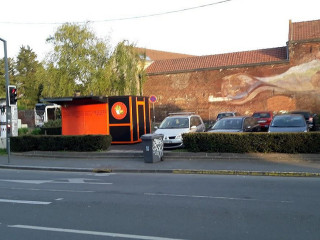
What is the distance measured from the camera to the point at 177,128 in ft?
64.0

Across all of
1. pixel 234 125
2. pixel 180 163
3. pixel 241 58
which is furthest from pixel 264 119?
pixel 180 163

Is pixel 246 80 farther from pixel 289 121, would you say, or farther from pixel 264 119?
pixel 289 121

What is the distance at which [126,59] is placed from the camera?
35656 millimetres

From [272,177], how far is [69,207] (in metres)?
6.94

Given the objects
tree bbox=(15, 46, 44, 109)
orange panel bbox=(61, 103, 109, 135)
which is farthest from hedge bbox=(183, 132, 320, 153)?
tree bbox=(15, 46, 44, 109)

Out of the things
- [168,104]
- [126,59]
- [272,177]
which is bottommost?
[272,177]

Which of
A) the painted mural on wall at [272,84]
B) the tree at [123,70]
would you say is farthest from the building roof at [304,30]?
the tree at [123,70]

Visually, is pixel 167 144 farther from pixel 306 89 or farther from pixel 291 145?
pixel 306 89

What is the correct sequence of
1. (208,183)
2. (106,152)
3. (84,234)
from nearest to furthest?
(84,234)
(208,183)
(106,152)

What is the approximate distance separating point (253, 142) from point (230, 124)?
283cm

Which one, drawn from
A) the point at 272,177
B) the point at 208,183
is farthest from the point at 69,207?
the point at 272,177

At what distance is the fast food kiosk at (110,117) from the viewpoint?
72.0 feet

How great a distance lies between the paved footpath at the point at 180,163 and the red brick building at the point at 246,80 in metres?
21.5

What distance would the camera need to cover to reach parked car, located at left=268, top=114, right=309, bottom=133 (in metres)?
17.1
